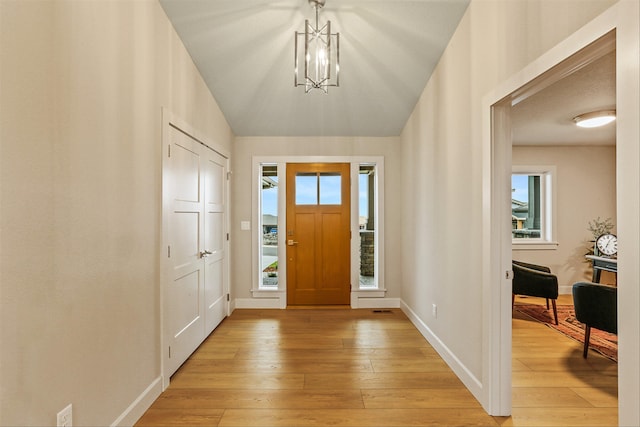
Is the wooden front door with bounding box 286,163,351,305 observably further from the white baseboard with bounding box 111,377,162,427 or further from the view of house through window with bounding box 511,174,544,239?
the view of house through window with bounding box 511,174,544,239

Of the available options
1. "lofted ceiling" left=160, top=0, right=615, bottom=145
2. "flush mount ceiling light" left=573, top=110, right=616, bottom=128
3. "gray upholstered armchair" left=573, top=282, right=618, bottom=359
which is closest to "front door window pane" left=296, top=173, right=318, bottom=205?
"lofted ceiling" left=160, top=0, right=615, bottom=145

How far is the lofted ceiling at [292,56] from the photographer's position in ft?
8.57

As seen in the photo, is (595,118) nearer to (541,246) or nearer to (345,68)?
(541,246)

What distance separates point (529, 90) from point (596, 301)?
199 cm

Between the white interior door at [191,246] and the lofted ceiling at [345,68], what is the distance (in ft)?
2.56

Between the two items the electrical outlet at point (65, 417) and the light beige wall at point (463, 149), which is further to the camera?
the light beige wall at point (463, 149)

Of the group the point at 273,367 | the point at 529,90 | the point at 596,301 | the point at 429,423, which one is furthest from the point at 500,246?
the point at 273,367

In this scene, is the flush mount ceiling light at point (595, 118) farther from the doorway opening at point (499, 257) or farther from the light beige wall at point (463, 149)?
the doorway opening at point (499, 257)

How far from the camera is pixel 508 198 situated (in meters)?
2.19

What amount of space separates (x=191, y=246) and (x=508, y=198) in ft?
8.38

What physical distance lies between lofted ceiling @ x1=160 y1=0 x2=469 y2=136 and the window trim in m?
2.86

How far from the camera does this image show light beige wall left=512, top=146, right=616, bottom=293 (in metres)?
5.49

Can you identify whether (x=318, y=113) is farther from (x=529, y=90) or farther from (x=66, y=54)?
(x=66, y=54)

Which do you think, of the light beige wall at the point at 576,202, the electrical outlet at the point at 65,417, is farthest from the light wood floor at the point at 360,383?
the light beige wall at the point at 576,202
